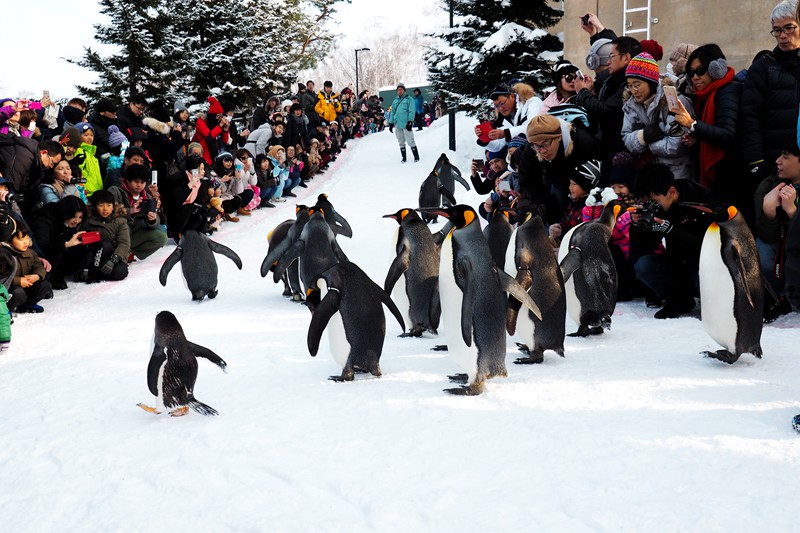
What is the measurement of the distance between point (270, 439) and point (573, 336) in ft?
7.30

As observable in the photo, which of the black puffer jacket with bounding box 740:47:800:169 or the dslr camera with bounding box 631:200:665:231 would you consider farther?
the black puffer jacket with bounding box 740:47:800:169

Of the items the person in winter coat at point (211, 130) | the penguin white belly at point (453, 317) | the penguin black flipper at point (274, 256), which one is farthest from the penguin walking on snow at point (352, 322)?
the person in winter coat at point (211, 130)

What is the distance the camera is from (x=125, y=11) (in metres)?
12.9

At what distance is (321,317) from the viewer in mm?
3572

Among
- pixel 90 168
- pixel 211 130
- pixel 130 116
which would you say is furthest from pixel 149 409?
pixel 211 130

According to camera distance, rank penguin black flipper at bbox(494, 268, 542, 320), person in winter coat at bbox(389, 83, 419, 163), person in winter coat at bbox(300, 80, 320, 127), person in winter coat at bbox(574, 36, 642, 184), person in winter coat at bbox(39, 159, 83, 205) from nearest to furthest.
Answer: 1. penguin black flipper at bbox(494, 268, 542, 320)
2. person in winter coat at bbox(574, 36, 642, 184)
3. person in winter coat at bbox(39, 159, 83, 205)
4. person in winter coat at bbox(389, 83, 419, 163)
5. person in winter coat at bbox(300, 80, 320, 127)

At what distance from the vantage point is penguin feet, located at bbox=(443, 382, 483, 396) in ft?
10.8

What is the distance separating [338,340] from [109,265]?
399 cm

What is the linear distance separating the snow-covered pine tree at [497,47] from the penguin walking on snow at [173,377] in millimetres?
10066

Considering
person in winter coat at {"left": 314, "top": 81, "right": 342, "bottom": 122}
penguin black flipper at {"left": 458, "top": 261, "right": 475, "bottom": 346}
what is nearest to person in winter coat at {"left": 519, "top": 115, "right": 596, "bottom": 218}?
penguin black flipper at {"left": 458, "top": 261, "right": 475, "bottom": 346}

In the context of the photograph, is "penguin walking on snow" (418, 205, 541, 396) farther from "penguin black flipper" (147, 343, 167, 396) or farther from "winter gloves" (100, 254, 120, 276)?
"winter gloves" (100, 254, 120, 276)

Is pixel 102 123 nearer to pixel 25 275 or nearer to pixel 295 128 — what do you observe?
pixel 25 275

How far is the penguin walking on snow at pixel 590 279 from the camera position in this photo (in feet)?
14.3

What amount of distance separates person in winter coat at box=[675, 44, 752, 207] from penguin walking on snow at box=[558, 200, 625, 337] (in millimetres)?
1173
